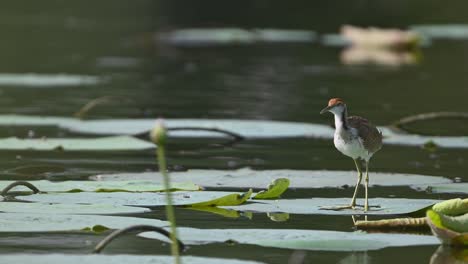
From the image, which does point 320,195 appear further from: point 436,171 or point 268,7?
point 268,7

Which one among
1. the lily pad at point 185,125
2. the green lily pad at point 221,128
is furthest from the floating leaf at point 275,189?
the lily pad at point 185,125

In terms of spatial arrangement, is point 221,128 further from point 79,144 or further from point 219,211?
point 219,211

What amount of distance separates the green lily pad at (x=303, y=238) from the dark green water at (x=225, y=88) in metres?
0.04

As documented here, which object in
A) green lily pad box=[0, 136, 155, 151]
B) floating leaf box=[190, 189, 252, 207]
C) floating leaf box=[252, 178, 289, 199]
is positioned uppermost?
green lily pad box=[0, 136, 155, 151]

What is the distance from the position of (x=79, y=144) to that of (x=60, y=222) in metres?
3.22

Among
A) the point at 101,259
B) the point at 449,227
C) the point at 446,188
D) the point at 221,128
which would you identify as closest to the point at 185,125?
the point at 221,128

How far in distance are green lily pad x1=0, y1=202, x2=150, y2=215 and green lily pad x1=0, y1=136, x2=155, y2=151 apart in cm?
251

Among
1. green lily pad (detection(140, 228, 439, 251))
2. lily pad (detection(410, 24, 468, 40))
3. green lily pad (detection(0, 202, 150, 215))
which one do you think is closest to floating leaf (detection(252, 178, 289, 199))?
green lily pad (detection(0, 202, 150, 215))

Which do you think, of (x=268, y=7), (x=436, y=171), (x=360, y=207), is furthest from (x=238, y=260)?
(x=268, y=7)

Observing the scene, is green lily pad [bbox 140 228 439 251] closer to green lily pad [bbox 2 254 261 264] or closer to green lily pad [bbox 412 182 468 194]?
green lily pad [bbox 2 254 261 264]

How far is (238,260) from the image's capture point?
4.88 metres

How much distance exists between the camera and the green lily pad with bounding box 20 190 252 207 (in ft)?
20.5

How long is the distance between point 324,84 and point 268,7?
1704 centimetres

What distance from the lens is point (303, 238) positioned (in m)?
5.39
